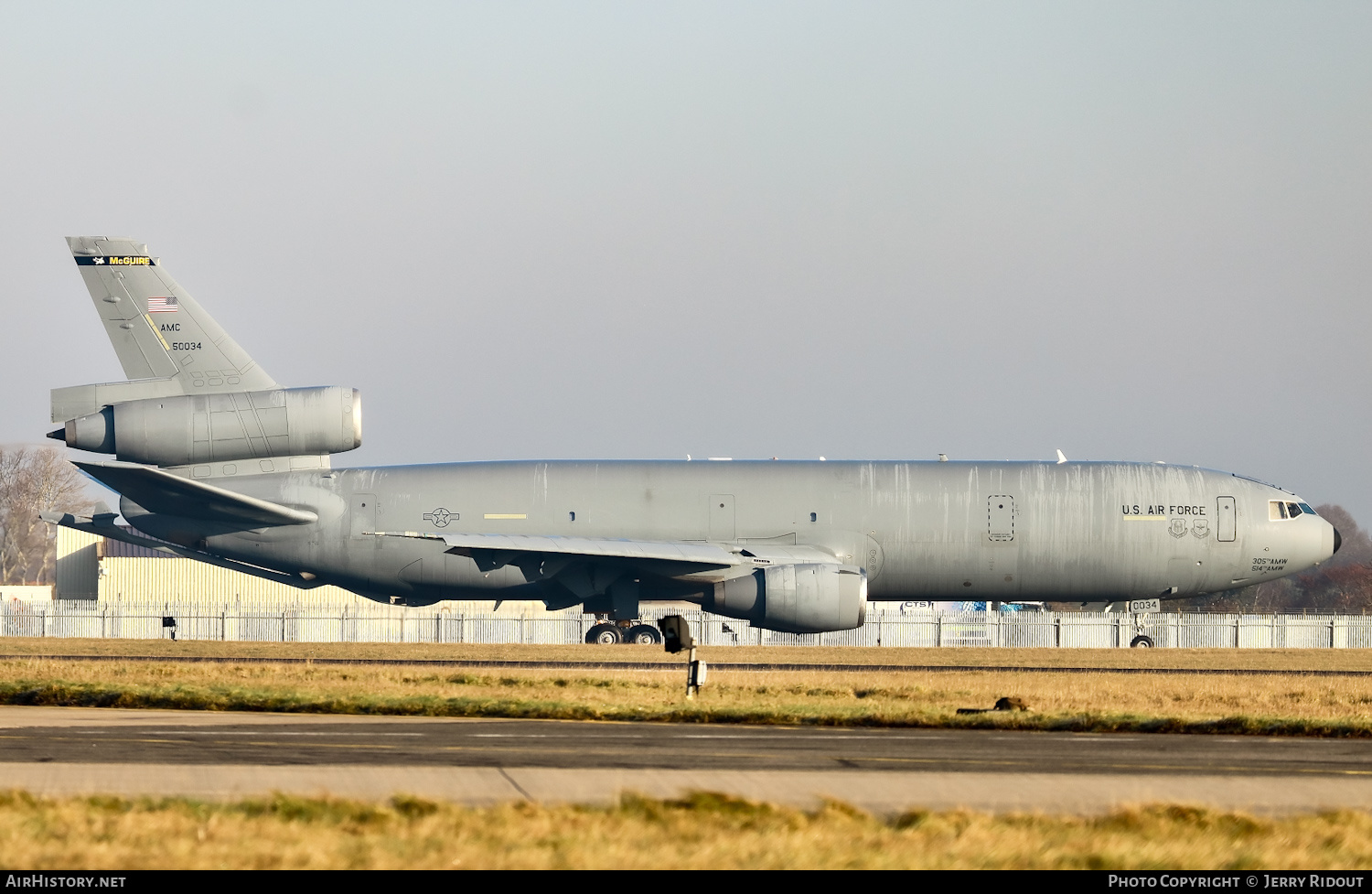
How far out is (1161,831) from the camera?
36.8ft

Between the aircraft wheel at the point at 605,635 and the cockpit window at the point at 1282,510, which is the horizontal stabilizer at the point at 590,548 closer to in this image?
the aircraft wheel at the point at 605,635

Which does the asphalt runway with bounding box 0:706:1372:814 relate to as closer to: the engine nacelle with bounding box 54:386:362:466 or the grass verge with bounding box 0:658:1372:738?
the grass verge with bounding box 0:658:1372:738

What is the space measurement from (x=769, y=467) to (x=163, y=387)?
16.7 m

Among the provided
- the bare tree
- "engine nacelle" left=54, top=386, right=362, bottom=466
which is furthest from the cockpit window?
the bare tree

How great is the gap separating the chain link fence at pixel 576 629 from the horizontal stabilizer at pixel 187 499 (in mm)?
13565

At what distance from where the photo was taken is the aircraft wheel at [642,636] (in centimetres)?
4156

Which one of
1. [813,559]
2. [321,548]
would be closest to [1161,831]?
[813,559]

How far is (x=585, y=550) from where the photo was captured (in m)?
38.6

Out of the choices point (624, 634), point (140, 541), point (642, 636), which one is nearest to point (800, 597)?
point (642, 636)

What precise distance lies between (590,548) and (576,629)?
14.9 metres

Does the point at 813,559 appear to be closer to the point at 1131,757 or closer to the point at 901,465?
the point at 901,465

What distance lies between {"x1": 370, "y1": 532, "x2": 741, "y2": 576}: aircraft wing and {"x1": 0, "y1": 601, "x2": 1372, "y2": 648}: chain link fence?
41.7 feet

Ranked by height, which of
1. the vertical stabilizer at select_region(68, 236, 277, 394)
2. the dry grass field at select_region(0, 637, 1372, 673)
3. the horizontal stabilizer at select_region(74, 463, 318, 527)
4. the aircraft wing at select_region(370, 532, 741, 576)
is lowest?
the dry grass field at select_region(0, 637, 1372, 673)

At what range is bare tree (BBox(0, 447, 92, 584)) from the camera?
496 feet
